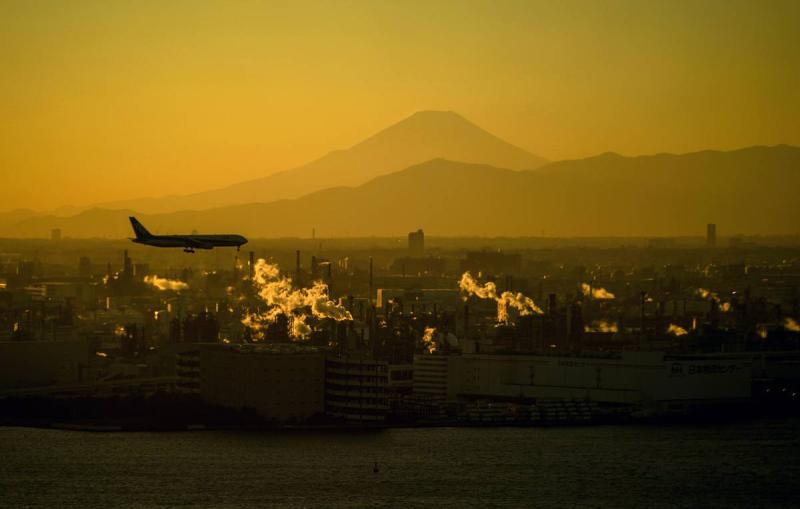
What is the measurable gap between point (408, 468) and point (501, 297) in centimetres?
4510

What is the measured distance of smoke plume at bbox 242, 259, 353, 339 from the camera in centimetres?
5888

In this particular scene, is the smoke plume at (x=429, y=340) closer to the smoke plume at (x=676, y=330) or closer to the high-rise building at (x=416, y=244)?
the smoke plume at (x=676, y=330)

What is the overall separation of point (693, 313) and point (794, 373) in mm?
21061

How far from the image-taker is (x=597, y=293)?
8994cm

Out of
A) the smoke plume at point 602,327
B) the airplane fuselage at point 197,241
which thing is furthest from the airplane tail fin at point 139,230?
the smoke plume at point 602,327

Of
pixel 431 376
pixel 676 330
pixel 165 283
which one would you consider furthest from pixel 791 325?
pixel 165 283

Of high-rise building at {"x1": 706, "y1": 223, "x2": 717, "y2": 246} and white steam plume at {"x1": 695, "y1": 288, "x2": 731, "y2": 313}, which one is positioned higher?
high-rise building at {"x1": 706, "y1": 223, "x2": 717, "y2": 246}

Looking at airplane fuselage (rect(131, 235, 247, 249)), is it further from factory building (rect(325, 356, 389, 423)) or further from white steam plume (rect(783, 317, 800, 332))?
white steam plume (rect(783, 317, 800, 332))

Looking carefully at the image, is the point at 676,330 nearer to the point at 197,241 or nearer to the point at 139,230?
the point at 139,230

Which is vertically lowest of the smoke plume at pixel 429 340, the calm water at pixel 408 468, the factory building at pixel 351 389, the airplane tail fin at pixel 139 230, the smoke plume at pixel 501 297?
the calm water at pixel 408 468

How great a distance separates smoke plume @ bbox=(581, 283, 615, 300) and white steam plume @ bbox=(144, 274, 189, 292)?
19416 mm

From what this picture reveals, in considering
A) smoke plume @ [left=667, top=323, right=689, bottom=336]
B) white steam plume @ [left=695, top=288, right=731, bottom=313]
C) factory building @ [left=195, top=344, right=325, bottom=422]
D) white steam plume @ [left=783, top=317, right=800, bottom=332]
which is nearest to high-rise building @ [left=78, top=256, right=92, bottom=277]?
white steam plume @ [left=695, top=288, right=731, bottom=313]

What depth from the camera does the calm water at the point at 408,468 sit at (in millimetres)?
32281

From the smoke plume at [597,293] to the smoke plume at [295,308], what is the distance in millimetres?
17723
